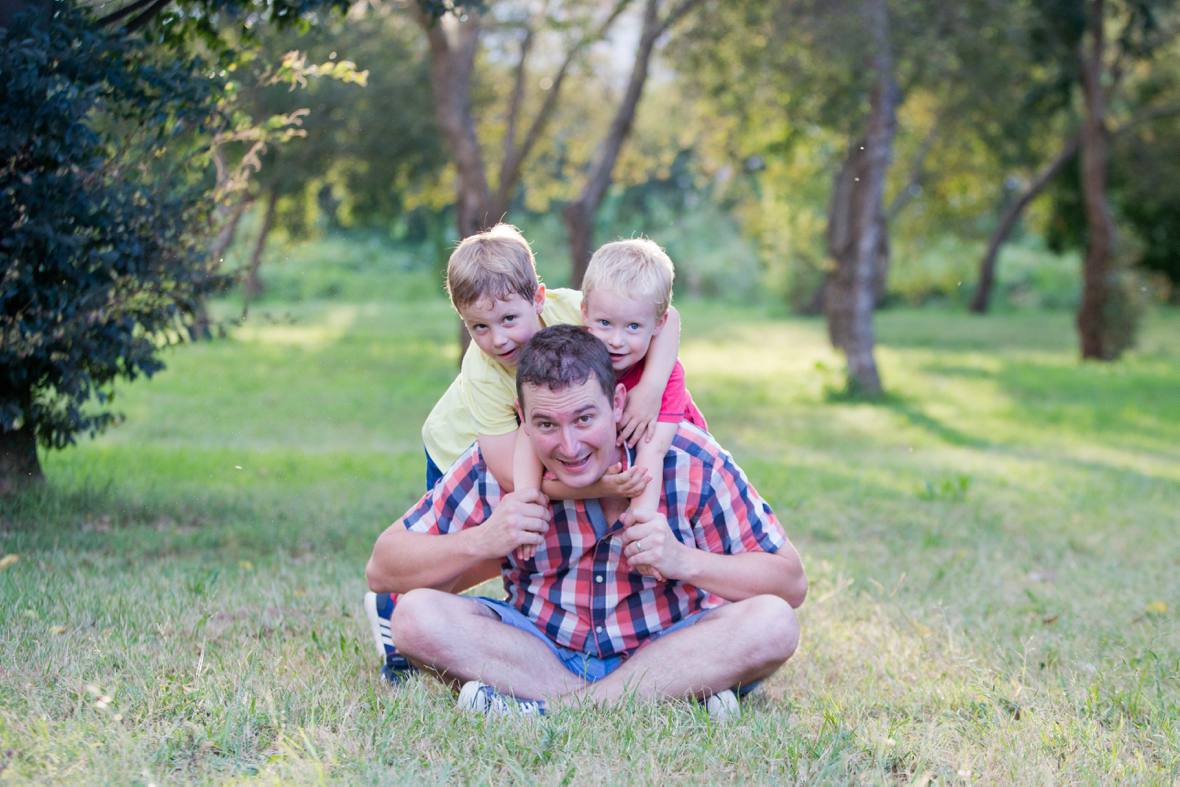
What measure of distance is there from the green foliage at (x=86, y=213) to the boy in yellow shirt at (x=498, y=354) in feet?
7.70

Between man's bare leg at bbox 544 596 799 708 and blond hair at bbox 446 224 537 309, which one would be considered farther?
blond hair at bbox 446 224 537 309

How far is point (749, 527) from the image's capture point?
160 inches

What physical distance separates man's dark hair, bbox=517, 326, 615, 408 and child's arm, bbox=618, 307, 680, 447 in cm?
24

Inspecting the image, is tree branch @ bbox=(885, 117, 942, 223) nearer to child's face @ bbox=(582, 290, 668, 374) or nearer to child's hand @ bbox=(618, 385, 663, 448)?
child's face @ bbox=(582, 290, 668, 374)

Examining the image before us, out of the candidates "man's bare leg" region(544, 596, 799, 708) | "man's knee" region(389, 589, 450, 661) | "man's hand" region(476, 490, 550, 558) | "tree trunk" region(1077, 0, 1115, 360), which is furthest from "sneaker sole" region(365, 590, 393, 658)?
"tree trunk" region(1077, 0, 1115, 360)

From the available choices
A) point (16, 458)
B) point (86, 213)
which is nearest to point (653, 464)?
point (86, 213)

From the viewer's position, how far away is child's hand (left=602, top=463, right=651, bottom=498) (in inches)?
148

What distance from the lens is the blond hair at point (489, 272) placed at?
14.0ft

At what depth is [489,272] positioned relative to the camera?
4.28 m

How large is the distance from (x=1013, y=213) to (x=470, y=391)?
30.5 metres

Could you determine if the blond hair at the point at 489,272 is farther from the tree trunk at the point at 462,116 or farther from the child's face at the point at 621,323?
the tree trunk at the point at 462,116

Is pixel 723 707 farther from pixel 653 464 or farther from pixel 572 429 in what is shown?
pixel 572 429

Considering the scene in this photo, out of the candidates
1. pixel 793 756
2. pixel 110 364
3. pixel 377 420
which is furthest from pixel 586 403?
pixel 377 420

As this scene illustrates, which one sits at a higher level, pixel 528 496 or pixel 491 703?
pixel 528 496
